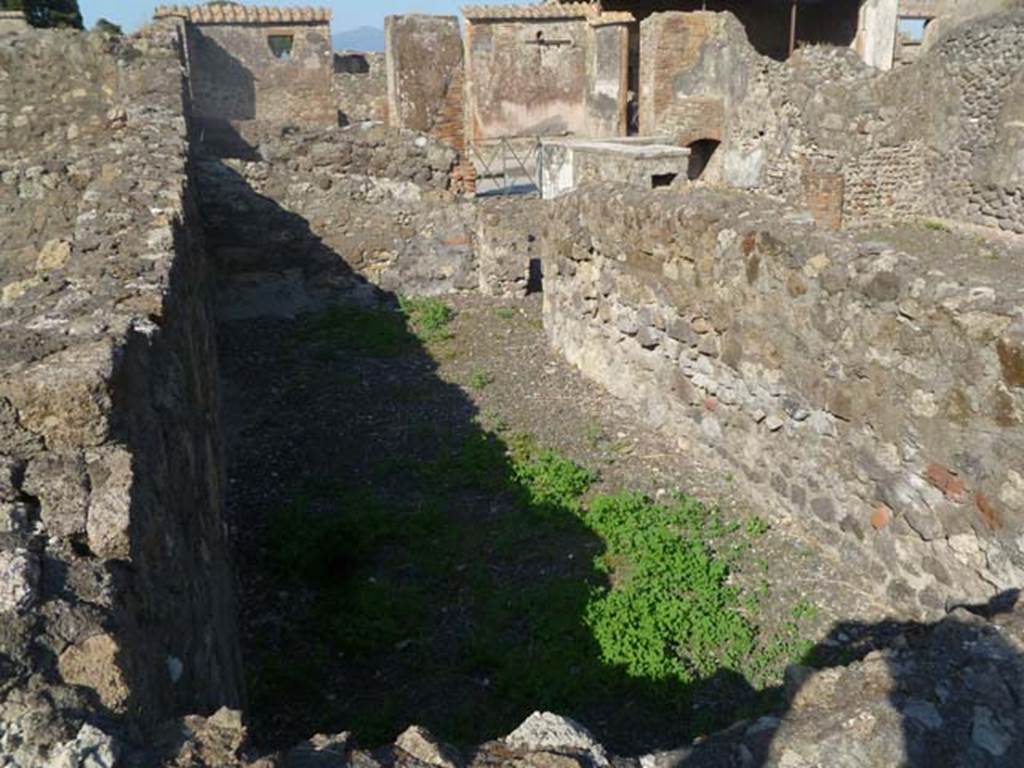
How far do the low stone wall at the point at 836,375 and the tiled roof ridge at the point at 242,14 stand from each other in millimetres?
14215

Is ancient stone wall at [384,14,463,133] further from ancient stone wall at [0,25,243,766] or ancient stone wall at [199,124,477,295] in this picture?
ancient stone wall at [0,25,243,766]

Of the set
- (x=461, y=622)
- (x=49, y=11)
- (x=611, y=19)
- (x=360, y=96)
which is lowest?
(x=461, y=622)

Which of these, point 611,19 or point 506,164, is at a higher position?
point 611,19

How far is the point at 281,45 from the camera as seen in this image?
758 inches

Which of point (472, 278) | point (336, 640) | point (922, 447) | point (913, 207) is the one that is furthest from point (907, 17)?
point (336, 640)

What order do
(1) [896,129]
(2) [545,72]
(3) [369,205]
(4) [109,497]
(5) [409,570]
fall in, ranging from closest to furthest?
(4) [109,497], (5) [409,570], (3) [369,205], (1) [896,129], (2) [545,72]

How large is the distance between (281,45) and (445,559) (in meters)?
17.3

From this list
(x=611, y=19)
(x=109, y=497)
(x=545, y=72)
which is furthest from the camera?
(x=545, y=72)

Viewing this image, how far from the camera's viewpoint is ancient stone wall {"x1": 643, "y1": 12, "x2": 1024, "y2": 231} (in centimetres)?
1250

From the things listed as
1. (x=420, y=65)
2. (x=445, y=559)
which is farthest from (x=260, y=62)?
(x=445, y=559)

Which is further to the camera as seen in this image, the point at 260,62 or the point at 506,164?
the point at 260,62

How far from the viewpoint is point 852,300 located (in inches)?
171

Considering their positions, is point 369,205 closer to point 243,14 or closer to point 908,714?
point 908,714

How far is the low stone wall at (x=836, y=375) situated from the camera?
12.2 ft
